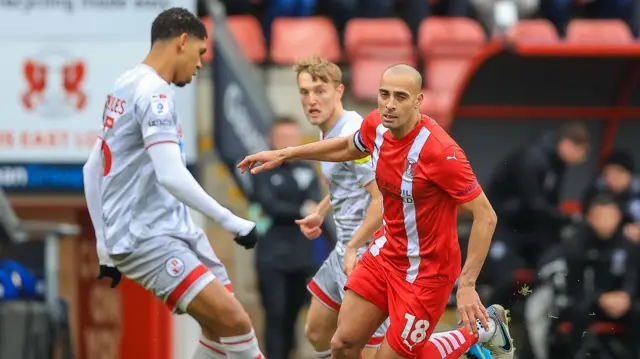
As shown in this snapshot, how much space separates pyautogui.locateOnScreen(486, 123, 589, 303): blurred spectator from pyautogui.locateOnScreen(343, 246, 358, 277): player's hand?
161 inches

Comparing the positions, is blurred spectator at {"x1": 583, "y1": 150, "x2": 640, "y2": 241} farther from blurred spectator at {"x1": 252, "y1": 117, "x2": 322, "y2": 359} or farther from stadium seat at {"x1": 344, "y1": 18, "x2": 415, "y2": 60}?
blurred spectator at {"x1": 252, "y1": 117, "x2": 322, "y2": 359}

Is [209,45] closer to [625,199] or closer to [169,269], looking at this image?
[625,199]

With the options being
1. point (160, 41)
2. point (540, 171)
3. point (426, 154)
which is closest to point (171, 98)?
point (160, 41)

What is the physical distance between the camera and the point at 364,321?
8.30 meters

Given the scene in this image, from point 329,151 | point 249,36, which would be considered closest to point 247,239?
point 329,151

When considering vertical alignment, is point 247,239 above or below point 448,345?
above

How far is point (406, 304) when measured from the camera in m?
8.15

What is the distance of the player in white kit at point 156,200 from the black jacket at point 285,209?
370 cm

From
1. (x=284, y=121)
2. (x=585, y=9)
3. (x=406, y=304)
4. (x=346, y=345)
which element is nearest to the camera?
(x=406, y=304)

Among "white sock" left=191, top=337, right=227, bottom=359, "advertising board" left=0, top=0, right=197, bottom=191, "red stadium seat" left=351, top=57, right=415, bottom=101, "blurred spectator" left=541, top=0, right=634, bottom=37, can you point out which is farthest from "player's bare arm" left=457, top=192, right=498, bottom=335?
"blurred spectator" left=541, top=0, right=634, bottom=37

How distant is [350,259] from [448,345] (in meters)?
0.71

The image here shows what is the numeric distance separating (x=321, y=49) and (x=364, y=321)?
591cm

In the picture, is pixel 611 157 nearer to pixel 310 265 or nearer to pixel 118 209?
pixel 310 265

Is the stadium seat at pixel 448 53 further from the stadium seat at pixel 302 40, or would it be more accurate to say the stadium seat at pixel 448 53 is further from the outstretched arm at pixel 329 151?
the outstretched arm at pixel 329 151
